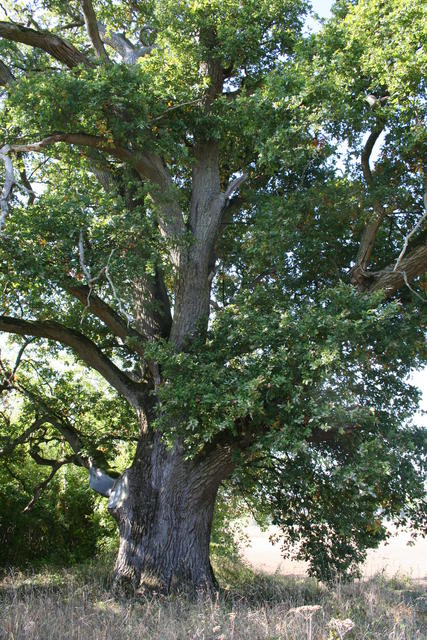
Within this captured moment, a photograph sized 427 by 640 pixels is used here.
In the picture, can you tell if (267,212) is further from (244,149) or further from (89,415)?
(89,415)

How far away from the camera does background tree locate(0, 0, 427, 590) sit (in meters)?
7.21

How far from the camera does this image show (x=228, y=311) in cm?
829

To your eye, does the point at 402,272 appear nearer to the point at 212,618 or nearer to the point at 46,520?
the point at 212,618

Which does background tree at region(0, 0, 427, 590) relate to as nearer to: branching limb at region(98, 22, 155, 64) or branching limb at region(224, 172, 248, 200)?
branching limb at region(224, 172, 248, 200)

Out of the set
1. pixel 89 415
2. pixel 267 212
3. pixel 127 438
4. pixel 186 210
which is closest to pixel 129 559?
pixel 127 438

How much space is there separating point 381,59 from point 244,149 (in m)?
3.55

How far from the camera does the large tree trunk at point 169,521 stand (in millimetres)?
8219

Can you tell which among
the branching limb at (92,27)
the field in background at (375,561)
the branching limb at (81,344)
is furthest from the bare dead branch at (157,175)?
the field in background at (375,561)

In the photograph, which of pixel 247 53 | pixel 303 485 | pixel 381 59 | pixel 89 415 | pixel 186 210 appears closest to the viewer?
pixel 381 59

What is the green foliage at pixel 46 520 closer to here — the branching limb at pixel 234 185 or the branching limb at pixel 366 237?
the branching limb at pixel 234 185

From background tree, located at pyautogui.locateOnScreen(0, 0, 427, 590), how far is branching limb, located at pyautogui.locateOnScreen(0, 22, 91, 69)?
5cm

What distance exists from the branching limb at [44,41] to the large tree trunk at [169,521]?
6517mm

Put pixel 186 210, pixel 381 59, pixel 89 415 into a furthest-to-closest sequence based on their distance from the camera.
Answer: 1. pixel 89 415
2. pixel 186 210
3. pixel 381 59

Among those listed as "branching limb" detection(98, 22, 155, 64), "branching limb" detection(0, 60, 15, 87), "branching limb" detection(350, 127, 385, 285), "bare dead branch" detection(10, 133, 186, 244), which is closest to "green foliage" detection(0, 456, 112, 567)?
"bare dead branch" detection(10, 133, 186, 244)
